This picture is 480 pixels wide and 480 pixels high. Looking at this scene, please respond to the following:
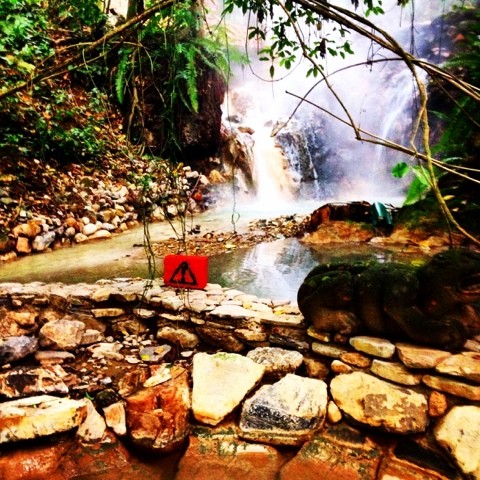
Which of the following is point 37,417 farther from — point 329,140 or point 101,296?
point 329,140

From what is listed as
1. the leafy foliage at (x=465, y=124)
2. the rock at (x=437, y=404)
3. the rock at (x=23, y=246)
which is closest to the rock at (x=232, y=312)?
the rock at (x=437, y=404)

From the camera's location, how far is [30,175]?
576 cm

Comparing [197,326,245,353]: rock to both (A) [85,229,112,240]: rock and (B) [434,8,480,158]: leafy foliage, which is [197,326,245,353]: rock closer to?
(A) [85,229,112,240]: rock

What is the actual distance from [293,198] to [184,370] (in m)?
9.65

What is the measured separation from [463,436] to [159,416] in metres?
1.51

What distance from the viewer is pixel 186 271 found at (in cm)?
279

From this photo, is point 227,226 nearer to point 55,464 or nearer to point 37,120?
point 37,120

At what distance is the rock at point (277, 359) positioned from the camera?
2.16m

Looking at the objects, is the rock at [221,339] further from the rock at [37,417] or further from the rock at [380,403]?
the rock at [37,417]

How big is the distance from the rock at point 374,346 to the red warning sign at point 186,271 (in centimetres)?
124

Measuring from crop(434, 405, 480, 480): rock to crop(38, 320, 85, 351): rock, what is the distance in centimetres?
228

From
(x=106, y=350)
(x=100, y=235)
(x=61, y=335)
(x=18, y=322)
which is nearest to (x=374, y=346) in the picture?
(x=106, y=350)

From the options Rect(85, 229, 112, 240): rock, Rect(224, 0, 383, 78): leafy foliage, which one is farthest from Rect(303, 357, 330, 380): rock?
Rect(85, 229, 112, 240): rock

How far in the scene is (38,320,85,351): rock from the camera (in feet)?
7.92
